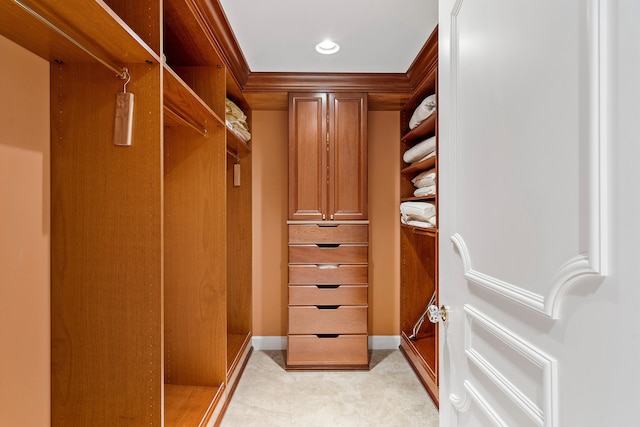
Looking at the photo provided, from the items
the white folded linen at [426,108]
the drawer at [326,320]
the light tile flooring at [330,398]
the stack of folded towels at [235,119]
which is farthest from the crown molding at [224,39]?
the light tile flooring at [330,398]

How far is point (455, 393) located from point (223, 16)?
6.63ft

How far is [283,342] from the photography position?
3.33 meters


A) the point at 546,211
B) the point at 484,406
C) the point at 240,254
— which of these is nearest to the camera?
the point at 546,211

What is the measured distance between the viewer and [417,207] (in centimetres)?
267

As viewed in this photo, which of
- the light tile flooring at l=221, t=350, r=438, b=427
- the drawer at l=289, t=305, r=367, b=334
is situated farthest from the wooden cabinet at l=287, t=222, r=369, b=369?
the light tile flooring at l=221, t=350, r=438, b=427

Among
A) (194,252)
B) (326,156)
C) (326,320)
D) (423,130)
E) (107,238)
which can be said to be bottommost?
(326,320)

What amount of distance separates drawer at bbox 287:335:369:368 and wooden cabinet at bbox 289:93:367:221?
940 millimetres

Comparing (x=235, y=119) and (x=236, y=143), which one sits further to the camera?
(x=236, y=143)

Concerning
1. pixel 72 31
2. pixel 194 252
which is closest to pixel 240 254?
pixel 194 252

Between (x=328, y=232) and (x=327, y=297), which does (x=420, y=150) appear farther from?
(x=327, y=297)

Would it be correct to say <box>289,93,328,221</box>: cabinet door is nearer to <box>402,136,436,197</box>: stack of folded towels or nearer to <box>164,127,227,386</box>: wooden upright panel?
<box>402,136,436,197</box>: stack of folded towels

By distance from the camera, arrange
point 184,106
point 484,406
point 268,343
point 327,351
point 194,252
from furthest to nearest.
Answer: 1. point 268,343
2. point 327,351
3. point 194,252
4. point 184,106
5. point 484,406

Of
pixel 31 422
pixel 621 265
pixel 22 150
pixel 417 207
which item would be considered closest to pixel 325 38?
pixel 417 207

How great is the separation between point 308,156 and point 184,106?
4.15ft
